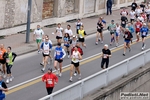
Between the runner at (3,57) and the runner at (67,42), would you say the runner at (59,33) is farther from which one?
the runner at (3,57)

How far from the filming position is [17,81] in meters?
19.0

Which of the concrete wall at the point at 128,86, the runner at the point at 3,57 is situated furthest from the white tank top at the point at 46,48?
the concrete wall at the point at 128,86

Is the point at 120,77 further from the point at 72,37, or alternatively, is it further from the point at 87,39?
the point at 87,39

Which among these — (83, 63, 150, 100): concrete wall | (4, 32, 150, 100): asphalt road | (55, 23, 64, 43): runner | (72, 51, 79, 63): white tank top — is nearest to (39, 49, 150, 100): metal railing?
(83, 63, 150, 100): concrete wall

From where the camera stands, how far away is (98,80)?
16812mm

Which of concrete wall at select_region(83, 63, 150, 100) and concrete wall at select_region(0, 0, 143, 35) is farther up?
concrete wall at select_region(0, 0, 143, 35)

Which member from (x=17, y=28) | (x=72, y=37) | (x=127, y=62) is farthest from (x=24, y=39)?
(x=127, y=62)

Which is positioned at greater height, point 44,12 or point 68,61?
point 44,12

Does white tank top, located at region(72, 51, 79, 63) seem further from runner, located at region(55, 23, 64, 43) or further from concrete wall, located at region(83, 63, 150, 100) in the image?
runner, located at region(55, 23, 64, 43)

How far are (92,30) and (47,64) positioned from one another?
10.4m

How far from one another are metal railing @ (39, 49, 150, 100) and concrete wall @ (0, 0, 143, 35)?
10.3m

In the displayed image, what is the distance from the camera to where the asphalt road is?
Answer: 17320mm

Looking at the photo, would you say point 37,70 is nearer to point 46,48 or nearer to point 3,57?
point 46,48

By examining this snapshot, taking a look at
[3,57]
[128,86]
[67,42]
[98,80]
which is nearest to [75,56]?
[98,80]
